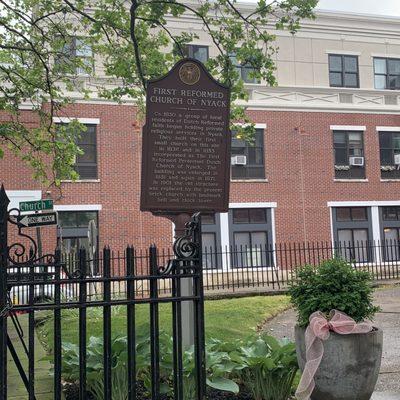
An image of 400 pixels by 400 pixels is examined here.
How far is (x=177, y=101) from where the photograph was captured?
6.11m

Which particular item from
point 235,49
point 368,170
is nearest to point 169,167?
point 235,49

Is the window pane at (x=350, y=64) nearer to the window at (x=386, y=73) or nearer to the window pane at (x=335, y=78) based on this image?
the window pane at (x=335, y=78)

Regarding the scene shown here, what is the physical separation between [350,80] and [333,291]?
24557 millimetres

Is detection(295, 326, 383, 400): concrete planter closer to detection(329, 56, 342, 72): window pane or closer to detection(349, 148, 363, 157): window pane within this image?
detection(349, 148, 363, 157): window pane

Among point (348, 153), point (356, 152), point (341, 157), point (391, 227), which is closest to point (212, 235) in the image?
point (341, 157)

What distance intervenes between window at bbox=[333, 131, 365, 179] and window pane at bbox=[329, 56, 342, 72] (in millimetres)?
3357

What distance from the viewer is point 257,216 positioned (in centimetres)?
2577

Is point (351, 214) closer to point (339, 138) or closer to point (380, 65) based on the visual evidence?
point (339, 138)

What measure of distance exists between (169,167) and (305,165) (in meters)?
21.2

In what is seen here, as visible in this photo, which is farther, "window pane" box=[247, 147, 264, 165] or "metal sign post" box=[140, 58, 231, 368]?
"window pane" box=[247, 147, 264, 165]

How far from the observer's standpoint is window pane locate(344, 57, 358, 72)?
92.5ft

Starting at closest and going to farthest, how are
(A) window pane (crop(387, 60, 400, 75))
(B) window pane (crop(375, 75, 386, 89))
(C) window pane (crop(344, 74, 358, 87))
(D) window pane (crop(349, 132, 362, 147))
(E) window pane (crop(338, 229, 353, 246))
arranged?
(E) window pane (crop(338, 229, 353, 246)) < (D) window pane (crop(349, 132, 362, 147)) < (C) window pane (crop(344, 74, 358, 87)) < (B) window pane (crop(375, 75, 386, 89)) < (A) window pane (crop(387, 60, 400, 75))

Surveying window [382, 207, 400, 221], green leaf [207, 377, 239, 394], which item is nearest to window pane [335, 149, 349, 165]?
window [382, 207, 400, 221]

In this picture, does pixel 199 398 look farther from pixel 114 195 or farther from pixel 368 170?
pixel 368 170
